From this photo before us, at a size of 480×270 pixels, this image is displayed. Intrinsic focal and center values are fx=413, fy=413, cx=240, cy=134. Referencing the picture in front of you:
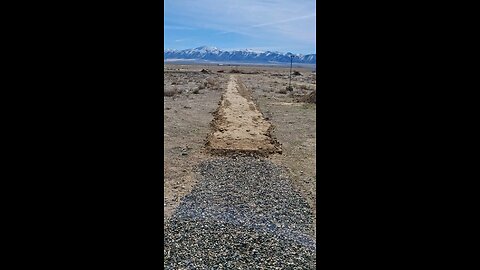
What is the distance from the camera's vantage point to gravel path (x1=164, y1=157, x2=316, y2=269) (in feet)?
16.9

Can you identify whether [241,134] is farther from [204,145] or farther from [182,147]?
[182,147]

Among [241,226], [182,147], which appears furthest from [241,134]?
[241,226]

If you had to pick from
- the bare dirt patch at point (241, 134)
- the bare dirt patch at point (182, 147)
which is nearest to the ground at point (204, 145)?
the bare dirt patch at point (182, 147)

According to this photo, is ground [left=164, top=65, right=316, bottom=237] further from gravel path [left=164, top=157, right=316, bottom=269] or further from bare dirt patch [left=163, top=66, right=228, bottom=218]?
gravel path [left=164, top=157, right=316, bottom=269]

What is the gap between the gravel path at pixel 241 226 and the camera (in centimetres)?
515

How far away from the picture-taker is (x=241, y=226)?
629 centimetres

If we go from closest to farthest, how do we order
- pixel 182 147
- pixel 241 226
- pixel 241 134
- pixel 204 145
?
pixel 241 226 → pixel 182 147 → pixel 204 145 → pixel 241 134

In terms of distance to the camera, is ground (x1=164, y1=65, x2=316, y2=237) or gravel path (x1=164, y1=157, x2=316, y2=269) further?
ground (x1=164, y1=65, x2=316, y2=237)

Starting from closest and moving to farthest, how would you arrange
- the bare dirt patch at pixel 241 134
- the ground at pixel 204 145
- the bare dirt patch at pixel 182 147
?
the bare dirt patch at pixel 182 147 < the ground at pixel 204 145 < the bare dirt patch at pixel 241 134

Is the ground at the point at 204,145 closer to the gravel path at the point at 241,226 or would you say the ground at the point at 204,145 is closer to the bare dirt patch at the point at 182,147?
the bare dirt patch at the point at 182,147

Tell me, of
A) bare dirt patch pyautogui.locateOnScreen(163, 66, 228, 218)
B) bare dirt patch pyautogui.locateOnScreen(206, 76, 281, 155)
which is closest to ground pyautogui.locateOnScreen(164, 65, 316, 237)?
bare dirt patch pyautogui.locateOnScreen(163, 66, 228, 218)
